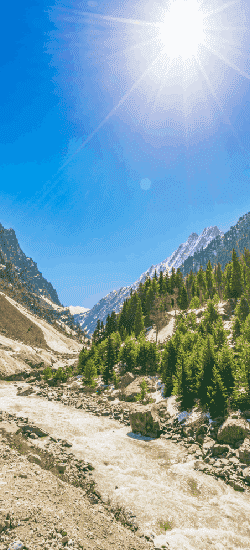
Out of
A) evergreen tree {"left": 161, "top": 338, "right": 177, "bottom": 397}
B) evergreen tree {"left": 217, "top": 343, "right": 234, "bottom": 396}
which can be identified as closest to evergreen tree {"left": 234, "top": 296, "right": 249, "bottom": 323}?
evergreen tree {"left": 161, "top": 338, "right": 177, "bottom": 397}

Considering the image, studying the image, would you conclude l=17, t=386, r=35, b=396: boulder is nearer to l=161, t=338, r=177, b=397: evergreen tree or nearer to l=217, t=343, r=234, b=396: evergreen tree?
l=161, t=338, r=177, b=397: evergreen tree

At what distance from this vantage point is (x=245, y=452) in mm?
22891

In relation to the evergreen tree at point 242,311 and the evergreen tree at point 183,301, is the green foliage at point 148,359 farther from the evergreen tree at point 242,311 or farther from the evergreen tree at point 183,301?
the evergreen tree at point 183,301

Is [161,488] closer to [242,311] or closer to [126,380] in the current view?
[126,380]

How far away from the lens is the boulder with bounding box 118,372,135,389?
172 ft

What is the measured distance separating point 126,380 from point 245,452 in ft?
110

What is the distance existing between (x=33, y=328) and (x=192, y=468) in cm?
13488

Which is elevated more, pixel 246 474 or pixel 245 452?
pixel 245 452

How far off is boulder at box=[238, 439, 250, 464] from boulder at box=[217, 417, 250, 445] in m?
0.91

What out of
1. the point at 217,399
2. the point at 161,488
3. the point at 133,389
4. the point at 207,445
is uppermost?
the point at 217,399

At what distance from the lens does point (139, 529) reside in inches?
605

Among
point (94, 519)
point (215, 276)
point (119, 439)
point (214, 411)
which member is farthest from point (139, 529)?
point (215, 276)

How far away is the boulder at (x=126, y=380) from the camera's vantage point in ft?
172

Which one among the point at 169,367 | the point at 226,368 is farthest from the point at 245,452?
the point at 169,367
